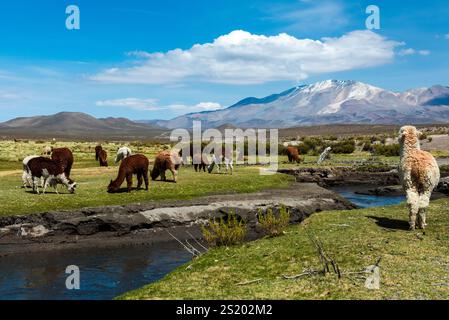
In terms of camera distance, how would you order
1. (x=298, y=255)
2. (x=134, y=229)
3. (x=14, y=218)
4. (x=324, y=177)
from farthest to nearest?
1. (x=324, y=177)
2. (x=134, y=229)
3. (x=14, y=218)
4. (x=298, y=255)

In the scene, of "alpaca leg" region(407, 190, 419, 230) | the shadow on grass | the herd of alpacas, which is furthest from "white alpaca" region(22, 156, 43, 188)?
"alpaca leg" region(407, 190, 419, 230)

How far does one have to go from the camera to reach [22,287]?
1529 centimetres

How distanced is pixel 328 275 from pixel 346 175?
37267 millimetres

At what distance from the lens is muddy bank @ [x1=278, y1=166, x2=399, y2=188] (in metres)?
43.3

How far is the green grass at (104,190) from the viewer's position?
72.7 ft

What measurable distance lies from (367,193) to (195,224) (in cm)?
1879

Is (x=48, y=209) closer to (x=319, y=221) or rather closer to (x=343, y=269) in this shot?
(x=319, y=221)

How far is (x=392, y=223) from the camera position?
53.3 feet

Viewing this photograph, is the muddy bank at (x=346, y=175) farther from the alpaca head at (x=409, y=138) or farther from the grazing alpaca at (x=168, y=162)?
the alpaca head at (x=409, y=138)

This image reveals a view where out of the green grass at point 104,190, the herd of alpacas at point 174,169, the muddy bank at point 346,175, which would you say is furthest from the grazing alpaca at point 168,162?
the muddy bank at point 346,175

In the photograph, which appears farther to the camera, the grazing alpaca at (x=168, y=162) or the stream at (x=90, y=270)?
the grazing alpaca at (x=168, y=162)

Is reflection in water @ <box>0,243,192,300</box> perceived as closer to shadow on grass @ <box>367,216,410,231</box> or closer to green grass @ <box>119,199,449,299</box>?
green grass @ <box>119,199,449,299</box>

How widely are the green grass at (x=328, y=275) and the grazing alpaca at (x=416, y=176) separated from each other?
789 millimetres
